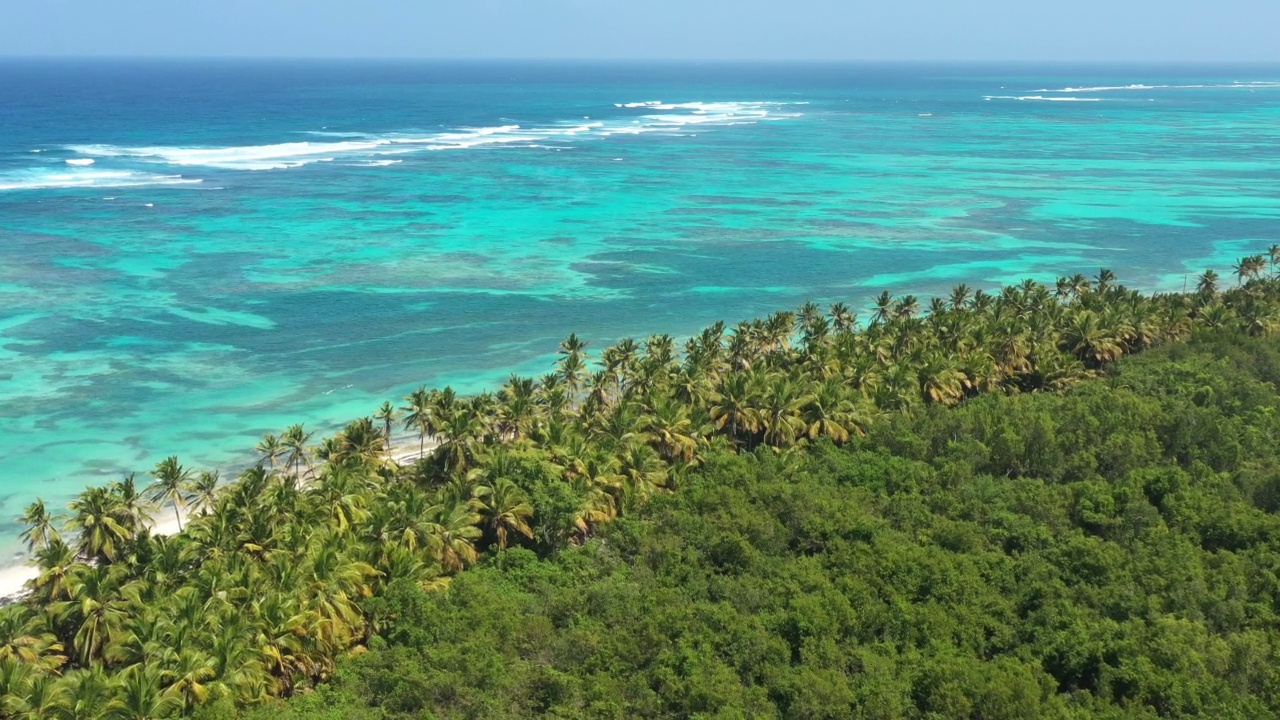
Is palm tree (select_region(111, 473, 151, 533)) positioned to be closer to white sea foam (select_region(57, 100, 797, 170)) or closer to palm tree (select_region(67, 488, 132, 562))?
palm tree (select_region(67, 488, 132, 562))

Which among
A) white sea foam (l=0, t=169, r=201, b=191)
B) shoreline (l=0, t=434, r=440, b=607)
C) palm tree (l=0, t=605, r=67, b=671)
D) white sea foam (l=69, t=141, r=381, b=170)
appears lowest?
shoreline (l=0, t=434, r=440, b=607)

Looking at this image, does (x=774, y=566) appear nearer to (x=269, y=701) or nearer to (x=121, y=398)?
(x=269, y=701)

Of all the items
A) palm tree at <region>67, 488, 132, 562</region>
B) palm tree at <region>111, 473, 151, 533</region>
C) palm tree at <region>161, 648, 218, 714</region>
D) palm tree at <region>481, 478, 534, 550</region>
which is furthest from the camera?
palm tree at <region>481, 478, 534, 550</region>

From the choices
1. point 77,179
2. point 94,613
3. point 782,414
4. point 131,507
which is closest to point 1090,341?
point 782,414

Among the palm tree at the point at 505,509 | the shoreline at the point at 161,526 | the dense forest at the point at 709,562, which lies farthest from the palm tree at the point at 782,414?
the shoreline at the point at 161,526

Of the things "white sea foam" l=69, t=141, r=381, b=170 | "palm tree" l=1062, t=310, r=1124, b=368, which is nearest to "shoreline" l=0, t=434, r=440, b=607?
"palm tree" l=1062, t=310, r=1124, b=368

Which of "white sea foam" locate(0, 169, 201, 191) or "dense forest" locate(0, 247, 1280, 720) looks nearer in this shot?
"dense forest" locate(0, 247, 1280, 720)

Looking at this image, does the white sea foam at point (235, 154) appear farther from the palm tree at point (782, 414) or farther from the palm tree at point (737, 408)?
the palm tree at point (782, 414)
